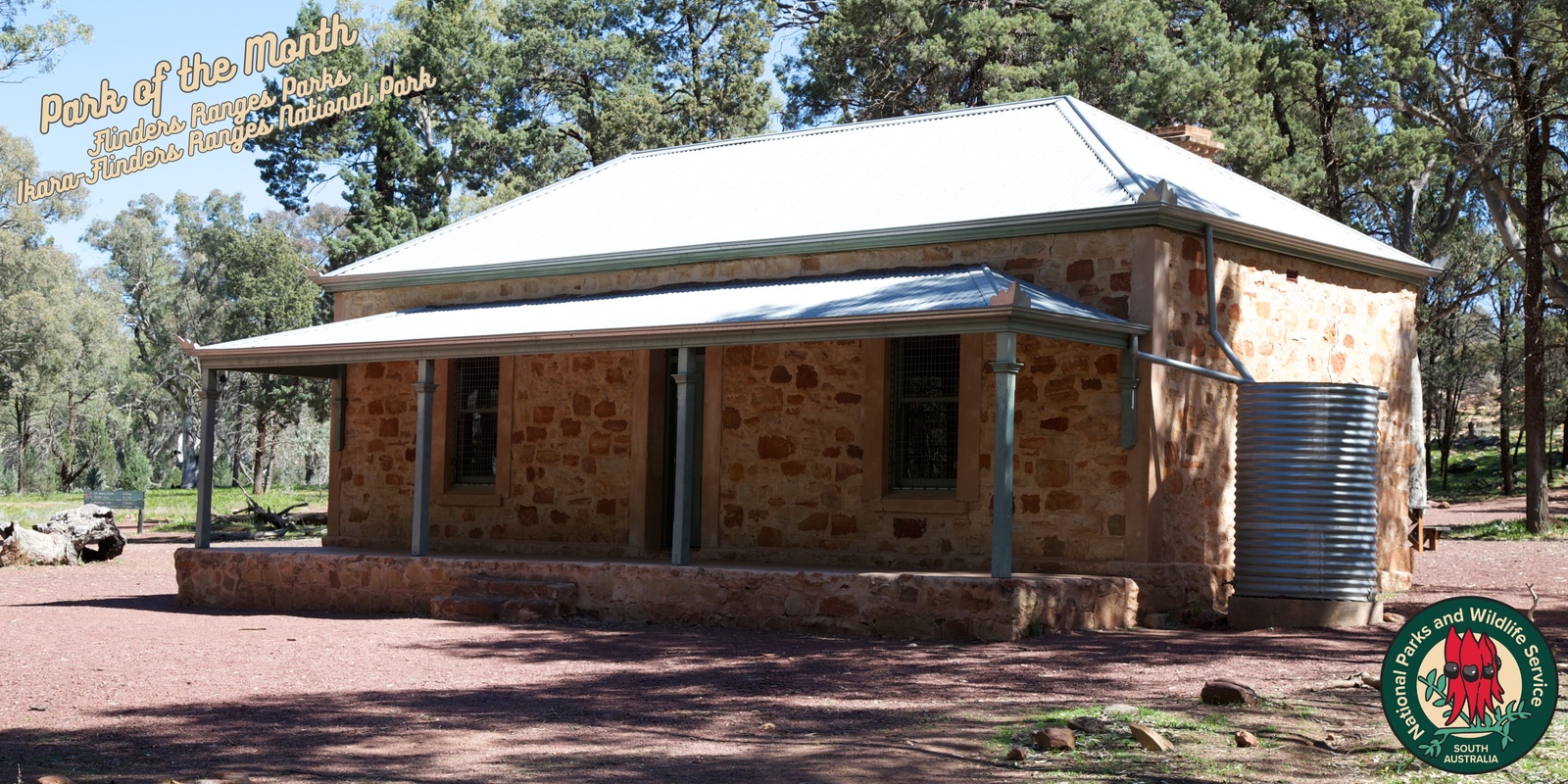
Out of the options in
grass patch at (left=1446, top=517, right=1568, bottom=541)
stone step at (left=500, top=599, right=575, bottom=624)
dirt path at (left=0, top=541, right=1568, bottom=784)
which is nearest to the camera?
dirt path at (left=0, top=541, right=1568, bottom=784)

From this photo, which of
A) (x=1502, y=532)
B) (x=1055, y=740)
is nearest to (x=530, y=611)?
(x=1055, y=740)

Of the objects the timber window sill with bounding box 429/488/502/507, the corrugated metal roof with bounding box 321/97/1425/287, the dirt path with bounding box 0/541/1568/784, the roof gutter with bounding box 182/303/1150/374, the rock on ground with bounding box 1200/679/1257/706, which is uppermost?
the corrugated metal roof with bounding box 321/97/1425/287

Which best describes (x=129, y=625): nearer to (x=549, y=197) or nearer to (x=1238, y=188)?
(x=549, y=197)

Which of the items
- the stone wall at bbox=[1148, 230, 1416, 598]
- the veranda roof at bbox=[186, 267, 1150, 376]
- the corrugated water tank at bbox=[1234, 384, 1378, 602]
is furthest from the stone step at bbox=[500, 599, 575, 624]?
the corrugated water tank at bbox=[1234, 384, 1378, 602]

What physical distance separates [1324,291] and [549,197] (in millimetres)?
8591

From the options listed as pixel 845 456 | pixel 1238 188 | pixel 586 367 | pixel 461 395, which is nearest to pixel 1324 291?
pixel 1238 188

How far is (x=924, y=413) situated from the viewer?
1268cm

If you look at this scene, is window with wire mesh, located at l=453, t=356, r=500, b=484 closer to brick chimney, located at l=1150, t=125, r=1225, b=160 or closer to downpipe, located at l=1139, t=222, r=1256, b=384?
downpipe, located at l=1139, t=222, r=1256, b=384

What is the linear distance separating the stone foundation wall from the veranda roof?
1.78m

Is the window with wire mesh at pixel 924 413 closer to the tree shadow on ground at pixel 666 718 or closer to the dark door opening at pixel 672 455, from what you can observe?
the dark door opening at pixel 672 455

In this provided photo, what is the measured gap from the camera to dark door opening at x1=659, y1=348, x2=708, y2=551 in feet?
46.2

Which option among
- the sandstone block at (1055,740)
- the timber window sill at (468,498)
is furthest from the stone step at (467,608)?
the sandstone block at (1055,740)

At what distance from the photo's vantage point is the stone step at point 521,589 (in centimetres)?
1212

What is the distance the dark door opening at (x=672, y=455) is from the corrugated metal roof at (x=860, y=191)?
44.5 inches
